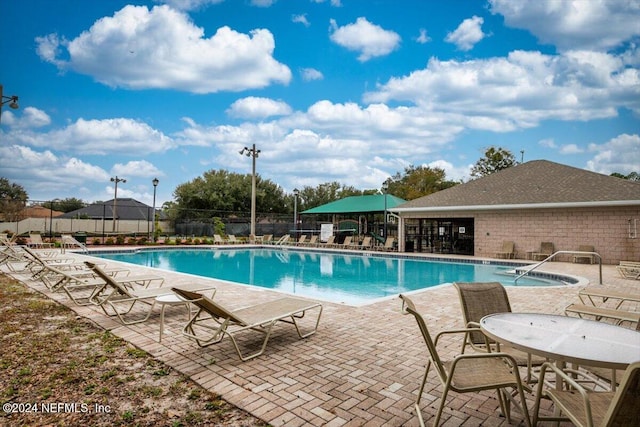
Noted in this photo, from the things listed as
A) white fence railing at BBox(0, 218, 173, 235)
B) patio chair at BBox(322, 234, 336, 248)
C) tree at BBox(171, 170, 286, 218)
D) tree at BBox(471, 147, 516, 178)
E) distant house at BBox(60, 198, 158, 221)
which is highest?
tree at BBox(471, 147, 516, 178)

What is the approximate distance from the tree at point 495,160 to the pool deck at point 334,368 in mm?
33826

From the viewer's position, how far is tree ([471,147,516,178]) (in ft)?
120

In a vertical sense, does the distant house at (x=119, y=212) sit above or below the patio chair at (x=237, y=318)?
above

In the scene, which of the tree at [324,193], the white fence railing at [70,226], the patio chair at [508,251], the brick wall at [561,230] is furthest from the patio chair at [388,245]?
the tree at [324,193]

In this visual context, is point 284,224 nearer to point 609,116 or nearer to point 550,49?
point 550,49

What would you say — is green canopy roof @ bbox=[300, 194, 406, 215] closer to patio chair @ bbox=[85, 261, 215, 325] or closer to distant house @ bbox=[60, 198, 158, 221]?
distant house @ bbox=[60, 198, 158, 221]

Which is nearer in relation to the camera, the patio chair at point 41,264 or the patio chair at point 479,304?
the patio chair at point 479,304

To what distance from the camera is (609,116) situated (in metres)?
24.4

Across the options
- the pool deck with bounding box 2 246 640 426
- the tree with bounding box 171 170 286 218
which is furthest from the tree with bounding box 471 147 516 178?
the pool deck with bounding box 2 246 640 426

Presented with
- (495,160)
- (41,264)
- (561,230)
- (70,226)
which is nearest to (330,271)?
(41,264)

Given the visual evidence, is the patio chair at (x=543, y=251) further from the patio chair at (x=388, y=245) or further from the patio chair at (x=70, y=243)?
the patio chair at (x=70, y=243)

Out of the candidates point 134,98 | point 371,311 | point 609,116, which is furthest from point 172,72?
point 609,116

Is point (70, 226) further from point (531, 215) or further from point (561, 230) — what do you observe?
point (561, 230)

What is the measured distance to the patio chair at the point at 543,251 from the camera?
596 inches
